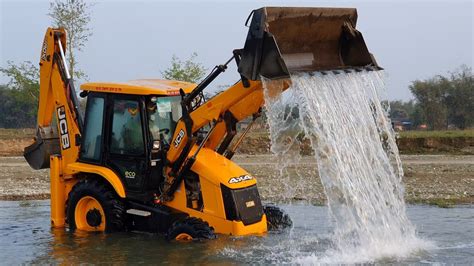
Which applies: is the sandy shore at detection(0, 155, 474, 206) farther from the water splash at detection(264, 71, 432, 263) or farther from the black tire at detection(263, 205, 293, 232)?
the water splash at detection(264, 71, 432, 263)

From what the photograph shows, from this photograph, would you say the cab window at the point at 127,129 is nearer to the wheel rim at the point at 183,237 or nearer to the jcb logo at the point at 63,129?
the jcb logo at the point at 63,129

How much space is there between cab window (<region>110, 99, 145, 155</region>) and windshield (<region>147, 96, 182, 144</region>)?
0.20m

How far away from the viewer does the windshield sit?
11.4 m

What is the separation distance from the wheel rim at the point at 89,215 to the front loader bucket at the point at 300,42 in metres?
3.54

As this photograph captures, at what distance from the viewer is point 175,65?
42031mm

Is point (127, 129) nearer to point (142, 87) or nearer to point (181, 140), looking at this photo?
point (142, 87)

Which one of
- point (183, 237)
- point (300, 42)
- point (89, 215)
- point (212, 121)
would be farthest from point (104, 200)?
point (300, 42)

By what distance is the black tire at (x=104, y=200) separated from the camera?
11469mm

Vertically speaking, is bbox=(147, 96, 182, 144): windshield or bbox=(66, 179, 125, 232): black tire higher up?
bbox=(147, 96, 182, 144): windshield

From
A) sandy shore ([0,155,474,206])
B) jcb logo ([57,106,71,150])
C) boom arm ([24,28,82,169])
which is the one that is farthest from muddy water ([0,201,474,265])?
sandy shore ([0,155,474,206])

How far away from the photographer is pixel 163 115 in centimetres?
1155

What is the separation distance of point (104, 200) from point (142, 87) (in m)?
1.83

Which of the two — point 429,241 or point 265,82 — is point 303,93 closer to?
point 265,82

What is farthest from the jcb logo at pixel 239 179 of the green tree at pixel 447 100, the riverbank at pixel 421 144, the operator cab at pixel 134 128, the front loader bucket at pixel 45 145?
the green tree at pixel 447 100
